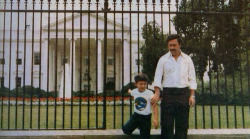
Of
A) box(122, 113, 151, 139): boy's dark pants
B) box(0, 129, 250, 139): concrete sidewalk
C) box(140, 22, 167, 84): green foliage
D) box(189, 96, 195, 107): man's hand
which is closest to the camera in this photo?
box(189, 96, 195, 107): man's hand

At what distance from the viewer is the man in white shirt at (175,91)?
13.1ft

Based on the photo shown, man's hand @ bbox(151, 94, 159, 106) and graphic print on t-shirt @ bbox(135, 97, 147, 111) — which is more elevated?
man's hand @ bbox(151, 94, 159, 106)

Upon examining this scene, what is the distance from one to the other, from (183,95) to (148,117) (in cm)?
63

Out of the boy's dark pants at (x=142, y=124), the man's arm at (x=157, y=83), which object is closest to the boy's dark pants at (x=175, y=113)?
the man's arm at (x=157, y=83)

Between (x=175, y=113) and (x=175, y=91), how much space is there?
0.29 m

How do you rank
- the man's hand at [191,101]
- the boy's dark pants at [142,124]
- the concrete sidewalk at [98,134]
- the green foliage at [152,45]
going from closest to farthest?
the man's hand at [191,101], the boy's dark pants at [142,124], the concrete sidewalk at [98,134], the green foliage at [152,45]

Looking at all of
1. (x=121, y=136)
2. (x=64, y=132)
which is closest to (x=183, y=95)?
(x=121, y=136)

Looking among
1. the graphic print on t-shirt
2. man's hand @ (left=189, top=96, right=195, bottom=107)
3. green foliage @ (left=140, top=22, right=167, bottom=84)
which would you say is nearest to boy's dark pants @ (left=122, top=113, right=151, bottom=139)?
the graphic print on t-shirt

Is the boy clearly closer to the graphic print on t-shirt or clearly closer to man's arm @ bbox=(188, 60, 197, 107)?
the graphic print on t-shirt

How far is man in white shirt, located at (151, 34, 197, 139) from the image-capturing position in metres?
3.98

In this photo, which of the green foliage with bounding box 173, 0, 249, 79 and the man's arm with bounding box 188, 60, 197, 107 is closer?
the man's arm with bounding box 188, 60, 197, 107

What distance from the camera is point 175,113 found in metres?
4.02

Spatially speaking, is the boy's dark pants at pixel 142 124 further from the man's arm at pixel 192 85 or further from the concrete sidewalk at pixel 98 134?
the man's arm at pixel 192 85

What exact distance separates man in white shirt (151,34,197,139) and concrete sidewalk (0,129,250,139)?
55 centimetres
